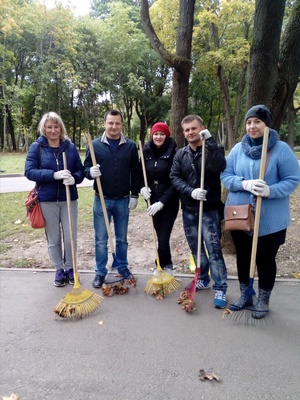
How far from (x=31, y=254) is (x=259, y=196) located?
3.57 m

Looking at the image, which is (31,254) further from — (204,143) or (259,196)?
(259,196)

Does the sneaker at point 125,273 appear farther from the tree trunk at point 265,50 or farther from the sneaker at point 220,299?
the tree trunk at point 265,50

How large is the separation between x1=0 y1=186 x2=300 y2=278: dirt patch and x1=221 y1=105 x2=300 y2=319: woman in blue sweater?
114 cm

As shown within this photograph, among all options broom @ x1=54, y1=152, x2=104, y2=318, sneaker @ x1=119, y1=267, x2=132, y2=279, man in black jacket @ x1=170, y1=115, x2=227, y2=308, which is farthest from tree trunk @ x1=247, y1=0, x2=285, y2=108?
broom @ x1=54, y1=152, x2=104, y2=318

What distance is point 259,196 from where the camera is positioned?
2.75m

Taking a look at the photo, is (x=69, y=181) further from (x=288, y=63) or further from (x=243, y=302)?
(x=288, y=63)

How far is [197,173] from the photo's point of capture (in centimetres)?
329

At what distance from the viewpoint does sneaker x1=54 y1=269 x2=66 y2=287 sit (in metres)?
3.78

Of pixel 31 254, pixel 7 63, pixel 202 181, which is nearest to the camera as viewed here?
pixel 202 181

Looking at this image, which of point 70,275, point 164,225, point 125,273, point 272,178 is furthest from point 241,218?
point 70,275

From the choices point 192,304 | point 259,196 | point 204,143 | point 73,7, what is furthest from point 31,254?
point 73,7

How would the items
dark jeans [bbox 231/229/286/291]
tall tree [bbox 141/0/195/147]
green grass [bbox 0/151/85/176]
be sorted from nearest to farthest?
dark jeans [bbox 231/229/286/291] < tall tree [bbox 141/0/195/147] < green grass [bbox 0/151/85/176]

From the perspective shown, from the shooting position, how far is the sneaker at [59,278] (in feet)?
12.4

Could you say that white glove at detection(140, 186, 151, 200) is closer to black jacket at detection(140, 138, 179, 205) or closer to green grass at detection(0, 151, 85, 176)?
black jacket at detection(140, 138, 179, 205)
